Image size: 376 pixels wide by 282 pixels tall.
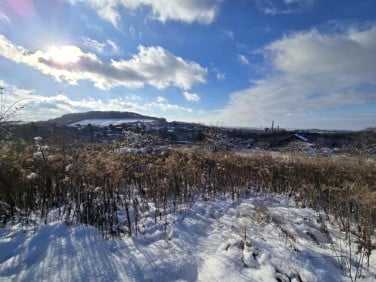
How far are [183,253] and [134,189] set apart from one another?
311 cm

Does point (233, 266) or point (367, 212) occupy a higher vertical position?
point (367, 212)

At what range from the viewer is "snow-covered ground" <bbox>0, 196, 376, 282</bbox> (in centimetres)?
308

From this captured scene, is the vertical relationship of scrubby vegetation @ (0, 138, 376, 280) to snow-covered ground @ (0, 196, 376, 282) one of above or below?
above

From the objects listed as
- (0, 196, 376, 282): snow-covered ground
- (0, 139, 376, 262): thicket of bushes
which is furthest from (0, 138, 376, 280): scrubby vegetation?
(0, 196, 376, 282): snow-covered ground

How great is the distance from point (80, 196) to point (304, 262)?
139 inches

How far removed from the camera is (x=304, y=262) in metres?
3.35

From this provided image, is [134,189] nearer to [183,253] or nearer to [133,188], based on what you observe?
[133,188]

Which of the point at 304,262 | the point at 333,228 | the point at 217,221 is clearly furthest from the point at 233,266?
the point at 333,228

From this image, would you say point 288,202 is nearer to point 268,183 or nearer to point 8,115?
point 268,183

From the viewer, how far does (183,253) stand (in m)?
3.57

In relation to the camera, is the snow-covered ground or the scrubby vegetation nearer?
the snow-covered ground

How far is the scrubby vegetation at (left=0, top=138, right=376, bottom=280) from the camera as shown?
173 inches

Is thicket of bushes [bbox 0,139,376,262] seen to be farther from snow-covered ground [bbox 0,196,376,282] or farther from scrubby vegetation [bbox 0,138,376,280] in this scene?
snow-covered ground [bbox 0,196,376,282]

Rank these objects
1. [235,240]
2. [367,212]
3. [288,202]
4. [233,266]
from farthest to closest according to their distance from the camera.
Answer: [288,202] < [367,212] < [235,240] < [233,266]
